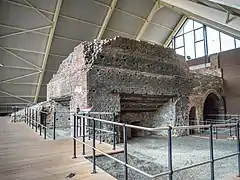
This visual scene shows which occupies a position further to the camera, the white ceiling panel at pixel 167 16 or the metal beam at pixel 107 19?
the white ceiling panel at pixel 167 16

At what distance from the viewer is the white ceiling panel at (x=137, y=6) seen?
15.1 meters

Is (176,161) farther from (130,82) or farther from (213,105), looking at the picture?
(213,105)

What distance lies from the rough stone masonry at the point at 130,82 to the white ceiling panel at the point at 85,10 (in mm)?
5326

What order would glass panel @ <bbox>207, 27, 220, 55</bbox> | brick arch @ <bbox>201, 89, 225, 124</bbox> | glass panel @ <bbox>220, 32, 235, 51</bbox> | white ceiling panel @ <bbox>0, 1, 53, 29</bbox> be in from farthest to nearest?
1. glass panel @ <bbox>207, 27, 220, 55</bbox>
2. glass panel @ <bbox>220, 32, 235, 51</bbox>
3. brick arch @ <bbox>201, 89, 225, 124</bbox>
4. white ceiling panel @ <bbox>0, 1, 53, 29</bbox>

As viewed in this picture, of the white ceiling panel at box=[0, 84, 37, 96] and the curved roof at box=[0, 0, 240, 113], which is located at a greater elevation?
the curved roof at box=[0, 0, 240, 113]

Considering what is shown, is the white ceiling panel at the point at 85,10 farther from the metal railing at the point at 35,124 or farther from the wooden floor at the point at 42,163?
the wooden floor at the point at 42,163

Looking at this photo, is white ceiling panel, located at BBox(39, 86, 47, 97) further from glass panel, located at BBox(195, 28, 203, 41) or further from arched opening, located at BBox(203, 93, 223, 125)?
glass panel, located at BBox(195, 28, 203, 41)

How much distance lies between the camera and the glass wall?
15508mm

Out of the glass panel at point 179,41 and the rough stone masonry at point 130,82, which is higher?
the glass panel at point 179,41

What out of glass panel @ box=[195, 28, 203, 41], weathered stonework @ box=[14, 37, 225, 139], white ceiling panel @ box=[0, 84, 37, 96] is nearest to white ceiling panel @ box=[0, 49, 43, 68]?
white ceiling panel @ box=[0, 84, 37, 96]

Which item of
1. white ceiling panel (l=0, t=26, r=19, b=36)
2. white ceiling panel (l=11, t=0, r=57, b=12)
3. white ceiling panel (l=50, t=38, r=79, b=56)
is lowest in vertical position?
white ceiling panel (l=50, t=38, r=79, b=56)

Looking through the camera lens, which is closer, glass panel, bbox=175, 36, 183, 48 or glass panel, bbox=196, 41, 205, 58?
glass panel, bbox=196, 41, 205, 58

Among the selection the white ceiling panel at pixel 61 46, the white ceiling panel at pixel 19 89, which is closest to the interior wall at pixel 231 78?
the white ceiling panel at pixel 61 46

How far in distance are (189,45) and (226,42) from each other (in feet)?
11.8
